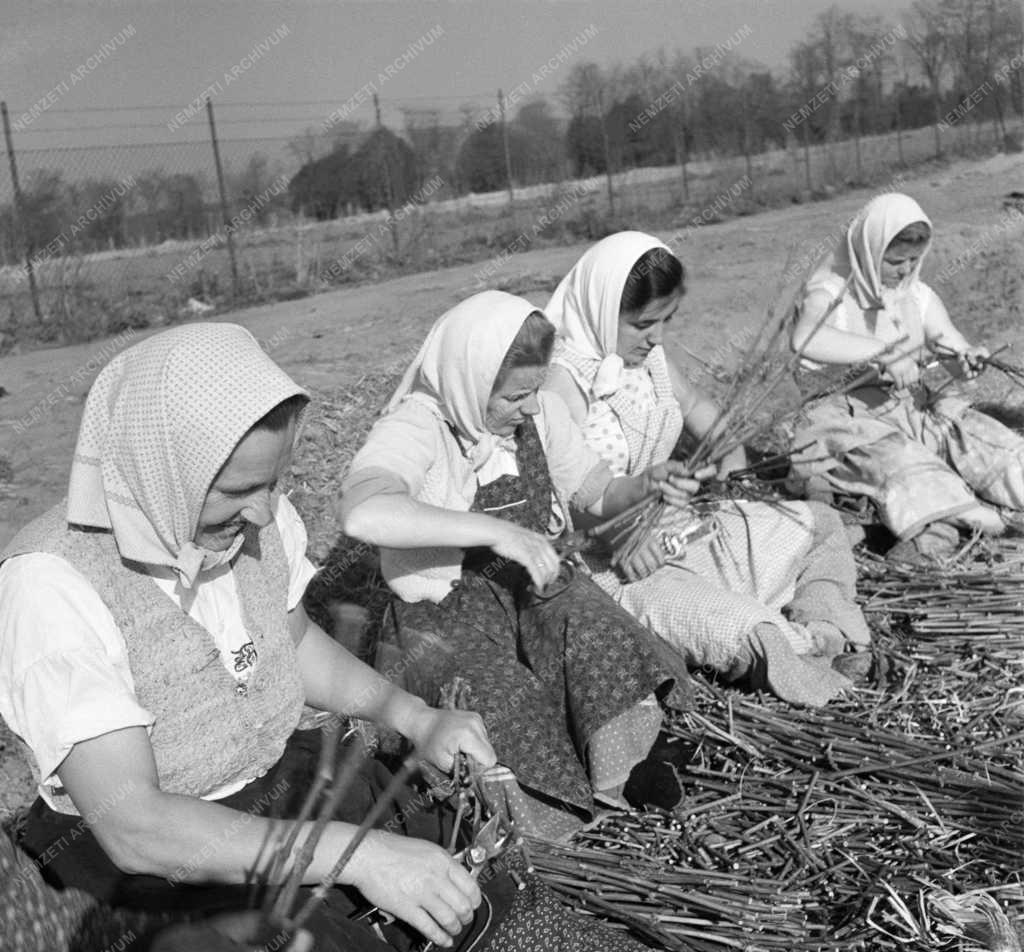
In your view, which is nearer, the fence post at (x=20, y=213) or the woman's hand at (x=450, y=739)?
the woman's hand at (x=450, y=739)

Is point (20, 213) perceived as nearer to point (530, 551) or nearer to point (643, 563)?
point (643, 563)

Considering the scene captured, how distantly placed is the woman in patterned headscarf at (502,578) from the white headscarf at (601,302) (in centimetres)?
56

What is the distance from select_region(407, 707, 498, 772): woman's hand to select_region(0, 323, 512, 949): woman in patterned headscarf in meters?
0.16

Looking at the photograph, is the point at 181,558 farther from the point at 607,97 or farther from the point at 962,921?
the point at 607,97

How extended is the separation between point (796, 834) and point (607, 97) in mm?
17267

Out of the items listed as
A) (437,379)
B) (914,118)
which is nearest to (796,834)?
(437,379)

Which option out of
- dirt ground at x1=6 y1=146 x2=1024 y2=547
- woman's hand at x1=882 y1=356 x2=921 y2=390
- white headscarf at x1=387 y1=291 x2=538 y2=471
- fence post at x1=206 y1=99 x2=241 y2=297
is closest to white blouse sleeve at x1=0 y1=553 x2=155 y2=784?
white headscarf at x1=387 y1=291 x2=538 y2=471

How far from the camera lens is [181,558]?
207 cm

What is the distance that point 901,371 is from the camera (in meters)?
4.88

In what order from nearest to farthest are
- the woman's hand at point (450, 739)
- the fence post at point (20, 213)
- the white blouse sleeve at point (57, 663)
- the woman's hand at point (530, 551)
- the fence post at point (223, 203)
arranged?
the white blouse sleeve at point (57, 663) → the woman's hand at point (450, 739) → the woman's hand at point (530, 551) → the fence post at point (20, 213) → the fence post at point (223, 203)

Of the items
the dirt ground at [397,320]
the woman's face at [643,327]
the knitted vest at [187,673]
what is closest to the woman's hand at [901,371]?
the dirt ground at [397,320]

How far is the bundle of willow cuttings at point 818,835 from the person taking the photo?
2568 mm

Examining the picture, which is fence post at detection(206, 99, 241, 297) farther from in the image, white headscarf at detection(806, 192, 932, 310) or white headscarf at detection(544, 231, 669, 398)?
white headscarf at detection(544, 231, 669, 398)

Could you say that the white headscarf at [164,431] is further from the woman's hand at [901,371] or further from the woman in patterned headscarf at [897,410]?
the woman's hand at [901,371]
